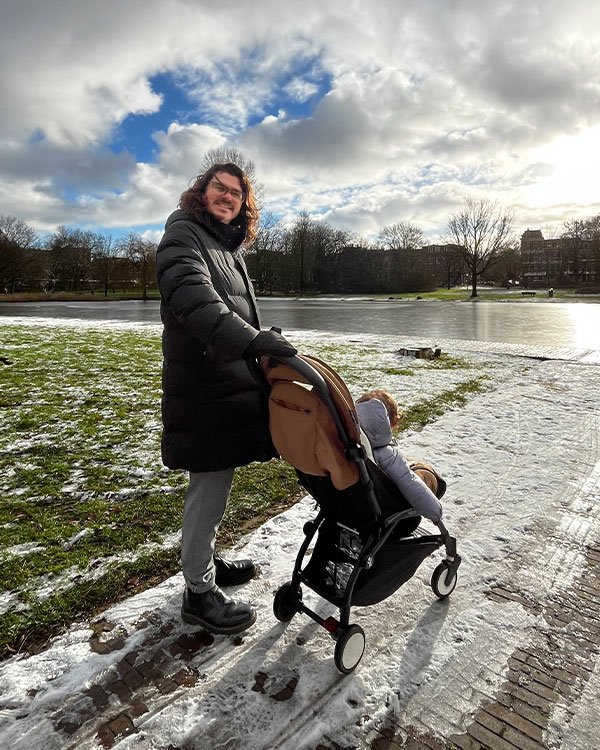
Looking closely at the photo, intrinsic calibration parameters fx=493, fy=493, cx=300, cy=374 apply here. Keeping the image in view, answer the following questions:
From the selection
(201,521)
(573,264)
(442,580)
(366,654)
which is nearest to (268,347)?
(201,521)

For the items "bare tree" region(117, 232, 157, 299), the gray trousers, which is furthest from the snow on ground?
"bare tree" region(117, 232, 157, 299)

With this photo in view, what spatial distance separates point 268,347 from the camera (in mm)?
1834

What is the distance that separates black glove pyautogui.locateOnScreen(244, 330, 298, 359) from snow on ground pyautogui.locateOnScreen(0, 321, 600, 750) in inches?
55.0

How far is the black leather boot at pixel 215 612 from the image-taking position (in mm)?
2350

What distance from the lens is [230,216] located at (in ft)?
7.93

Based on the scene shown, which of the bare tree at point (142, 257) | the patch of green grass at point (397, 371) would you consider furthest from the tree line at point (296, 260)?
the patch of green grass at point (397, 371)

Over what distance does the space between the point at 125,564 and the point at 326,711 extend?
152 centimetres

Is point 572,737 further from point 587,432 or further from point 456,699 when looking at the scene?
point 587,432

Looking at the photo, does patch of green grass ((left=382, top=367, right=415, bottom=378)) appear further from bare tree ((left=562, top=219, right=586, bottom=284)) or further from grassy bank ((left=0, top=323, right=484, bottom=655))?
bare tree ((left=562, top=219, right=586, bottom=284))

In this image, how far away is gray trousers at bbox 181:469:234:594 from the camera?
2330 mm

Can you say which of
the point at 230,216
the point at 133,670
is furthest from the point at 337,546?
the point at 230,216

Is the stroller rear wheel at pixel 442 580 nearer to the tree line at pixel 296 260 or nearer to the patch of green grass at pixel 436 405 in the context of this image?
the patch of green grass at pixel 436 405

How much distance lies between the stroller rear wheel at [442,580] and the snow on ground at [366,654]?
0.20ft

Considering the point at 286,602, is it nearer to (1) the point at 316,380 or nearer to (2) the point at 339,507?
(2) the point at 339,507
